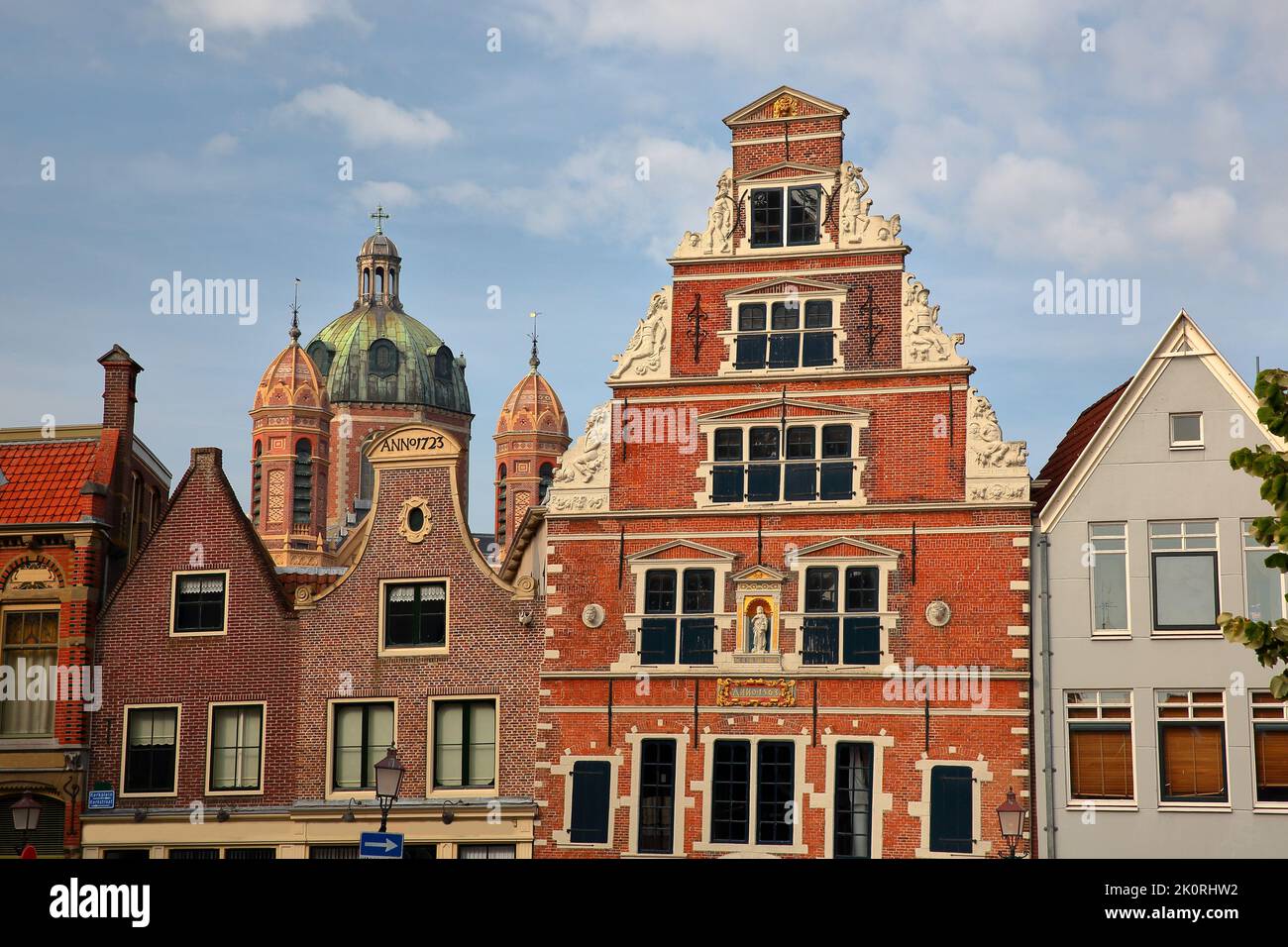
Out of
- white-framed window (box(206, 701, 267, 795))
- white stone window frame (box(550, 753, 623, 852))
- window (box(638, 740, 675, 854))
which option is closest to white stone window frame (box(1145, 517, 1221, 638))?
window (box(638, 740, 675, 854))

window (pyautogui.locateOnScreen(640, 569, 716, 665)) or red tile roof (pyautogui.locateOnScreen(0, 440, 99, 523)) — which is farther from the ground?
red tile roof (pyautogui.locateOnScreen(0, 440, 99, 523))

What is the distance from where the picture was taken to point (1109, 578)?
31.5 metres

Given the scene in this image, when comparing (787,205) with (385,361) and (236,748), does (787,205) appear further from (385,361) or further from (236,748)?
(385,361)

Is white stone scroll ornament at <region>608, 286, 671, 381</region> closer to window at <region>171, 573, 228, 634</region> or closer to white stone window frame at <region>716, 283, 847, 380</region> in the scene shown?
white stone window frame at <region>716, 283, 847, 380</region>

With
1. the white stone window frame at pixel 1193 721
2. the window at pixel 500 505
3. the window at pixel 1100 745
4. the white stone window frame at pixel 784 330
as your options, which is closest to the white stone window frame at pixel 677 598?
the white stone window frame at pixel 784 330

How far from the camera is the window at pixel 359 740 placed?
33.5 m

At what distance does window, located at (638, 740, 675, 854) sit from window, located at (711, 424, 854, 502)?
16.3ft

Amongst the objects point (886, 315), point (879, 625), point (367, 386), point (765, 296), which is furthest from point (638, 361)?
point (367, 386)

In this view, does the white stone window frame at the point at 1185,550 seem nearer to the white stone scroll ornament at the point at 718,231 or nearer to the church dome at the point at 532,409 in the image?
the white stone scroll ornament at the point at 718,231

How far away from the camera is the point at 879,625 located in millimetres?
31906

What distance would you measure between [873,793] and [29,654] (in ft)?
56.1

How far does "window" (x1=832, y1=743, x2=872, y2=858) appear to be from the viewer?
31.2m
